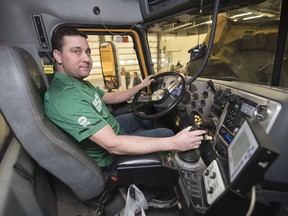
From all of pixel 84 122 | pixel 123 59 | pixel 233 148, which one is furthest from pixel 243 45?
pixel 123 59

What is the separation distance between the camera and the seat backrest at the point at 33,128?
0.73m

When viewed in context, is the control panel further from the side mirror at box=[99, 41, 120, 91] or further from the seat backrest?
the side mirror at box=[99, 41, 120, 91]

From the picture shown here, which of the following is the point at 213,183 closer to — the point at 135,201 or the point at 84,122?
the point at 135,201

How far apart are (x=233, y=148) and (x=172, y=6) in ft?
3.74

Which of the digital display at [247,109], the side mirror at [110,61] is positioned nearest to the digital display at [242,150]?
the digital display at [247,109]

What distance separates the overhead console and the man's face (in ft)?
2.32

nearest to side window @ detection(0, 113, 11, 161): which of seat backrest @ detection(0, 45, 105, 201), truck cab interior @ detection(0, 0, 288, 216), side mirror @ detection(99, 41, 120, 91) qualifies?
truck cab interior @ detection(0, 0, 288, 216)

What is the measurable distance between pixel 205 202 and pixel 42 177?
0.94m

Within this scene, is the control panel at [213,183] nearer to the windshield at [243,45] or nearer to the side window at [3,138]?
the windshield at [243,45]

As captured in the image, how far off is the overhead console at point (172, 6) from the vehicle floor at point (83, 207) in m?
1.42

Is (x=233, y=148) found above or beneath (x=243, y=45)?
beneath

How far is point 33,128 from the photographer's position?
0.78 meters

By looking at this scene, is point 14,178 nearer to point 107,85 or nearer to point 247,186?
point 247,186

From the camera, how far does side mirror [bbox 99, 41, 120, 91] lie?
113 inches
